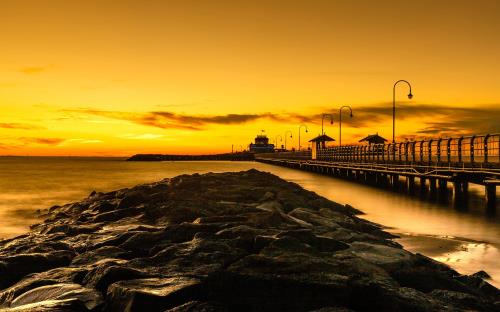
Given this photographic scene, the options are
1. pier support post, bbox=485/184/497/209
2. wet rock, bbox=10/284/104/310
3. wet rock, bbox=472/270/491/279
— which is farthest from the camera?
pier support post, bbox=485/184/497/209

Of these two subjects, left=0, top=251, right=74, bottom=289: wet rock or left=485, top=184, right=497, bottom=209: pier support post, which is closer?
left=0, top=251, right=74, bottom=289: wet rock

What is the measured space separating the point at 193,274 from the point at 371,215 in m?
16.9

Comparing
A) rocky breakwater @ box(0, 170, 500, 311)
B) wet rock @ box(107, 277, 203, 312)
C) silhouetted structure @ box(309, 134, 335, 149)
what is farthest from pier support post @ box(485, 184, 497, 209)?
silhouetted structure @ box(309, 134, 335, 149)

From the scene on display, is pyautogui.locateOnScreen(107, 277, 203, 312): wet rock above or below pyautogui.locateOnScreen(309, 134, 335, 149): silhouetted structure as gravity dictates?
below

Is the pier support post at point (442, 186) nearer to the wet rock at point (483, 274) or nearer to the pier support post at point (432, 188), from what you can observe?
the pier support post at point (432, 188)

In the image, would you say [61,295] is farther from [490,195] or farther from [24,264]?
[490,195]

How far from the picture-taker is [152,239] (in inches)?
450

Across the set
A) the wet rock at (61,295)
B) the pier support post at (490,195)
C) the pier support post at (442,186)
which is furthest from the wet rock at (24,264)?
the pier support post at (442,186)

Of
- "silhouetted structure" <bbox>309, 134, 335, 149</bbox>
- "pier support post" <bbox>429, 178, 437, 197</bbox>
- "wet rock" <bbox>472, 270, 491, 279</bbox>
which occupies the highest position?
"silhouetted structure" <bbox>309, 134, 335, 149</bbox>

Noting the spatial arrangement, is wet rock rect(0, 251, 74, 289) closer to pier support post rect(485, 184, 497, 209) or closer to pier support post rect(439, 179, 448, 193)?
pier support post rect(485, 184, 497, 209)

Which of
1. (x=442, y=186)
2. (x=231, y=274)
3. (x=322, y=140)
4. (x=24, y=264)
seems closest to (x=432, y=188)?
(x=442, y=186)

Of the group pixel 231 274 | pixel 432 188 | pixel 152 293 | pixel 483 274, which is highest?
pixel 231 274

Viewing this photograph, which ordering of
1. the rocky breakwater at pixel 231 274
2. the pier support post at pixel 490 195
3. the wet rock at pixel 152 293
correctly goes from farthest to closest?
the pier support post at pixel 490 195, the rocky breakwater at pixel 231 274, the wet rock at pixel 152 293

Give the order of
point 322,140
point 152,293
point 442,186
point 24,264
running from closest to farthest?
1. point 152,293
2. point 24,264
3. point 442,186
4. point 322,140
